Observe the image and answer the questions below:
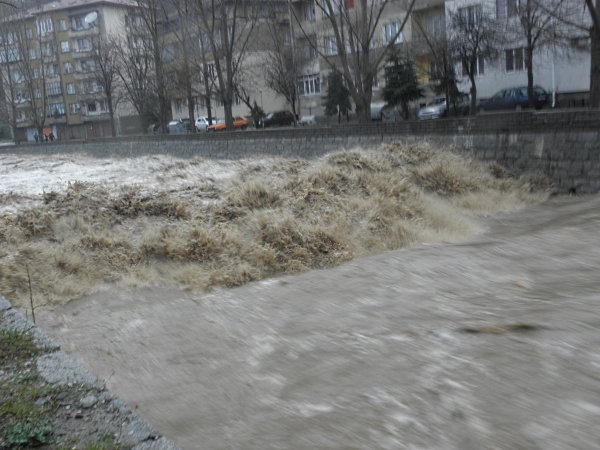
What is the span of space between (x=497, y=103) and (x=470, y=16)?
477 cm

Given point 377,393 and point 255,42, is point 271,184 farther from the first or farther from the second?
point 255,42

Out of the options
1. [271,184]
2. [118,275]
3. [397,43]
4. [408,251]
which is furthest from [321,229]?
[397,43]

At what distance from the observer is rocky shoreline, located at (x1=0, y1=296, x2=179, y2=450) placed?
3266 mm

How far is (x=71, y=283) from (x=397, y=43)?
29.5 metres

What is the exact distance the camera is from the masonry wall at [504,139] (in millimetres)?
15328

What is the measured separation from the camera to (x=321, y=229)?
11.3 m

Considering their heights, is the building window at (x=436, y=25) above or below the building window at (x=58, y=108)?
above

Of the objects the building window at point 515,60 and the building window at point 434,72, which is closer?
the building window at point 515,60

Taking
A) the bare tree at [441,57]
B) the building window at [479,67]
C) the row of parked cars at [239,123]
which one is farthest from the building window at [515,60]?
the row of parked cars at [239,123]

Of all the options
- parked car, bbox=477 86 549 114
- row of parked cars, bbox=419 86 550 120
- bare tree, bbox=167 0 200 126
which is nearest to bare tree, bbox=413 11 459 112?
row of parked cars, bbox=419 86 550 120

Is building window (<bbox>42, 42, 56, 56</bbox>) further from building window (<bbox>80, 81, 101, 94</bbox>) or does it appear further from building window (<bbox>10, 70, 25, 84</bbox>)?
building window (<bbox>80, 81, 101, 94</bbox>)

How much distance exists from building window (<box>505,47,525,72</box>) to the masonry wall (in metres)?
16.3

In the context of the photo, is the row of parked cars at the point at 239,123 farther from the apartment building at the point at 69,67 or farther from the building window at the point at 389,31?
the apartment building at the point at 69,67

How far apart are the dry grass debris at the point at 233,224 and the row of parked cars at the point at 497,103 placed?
686 inches
